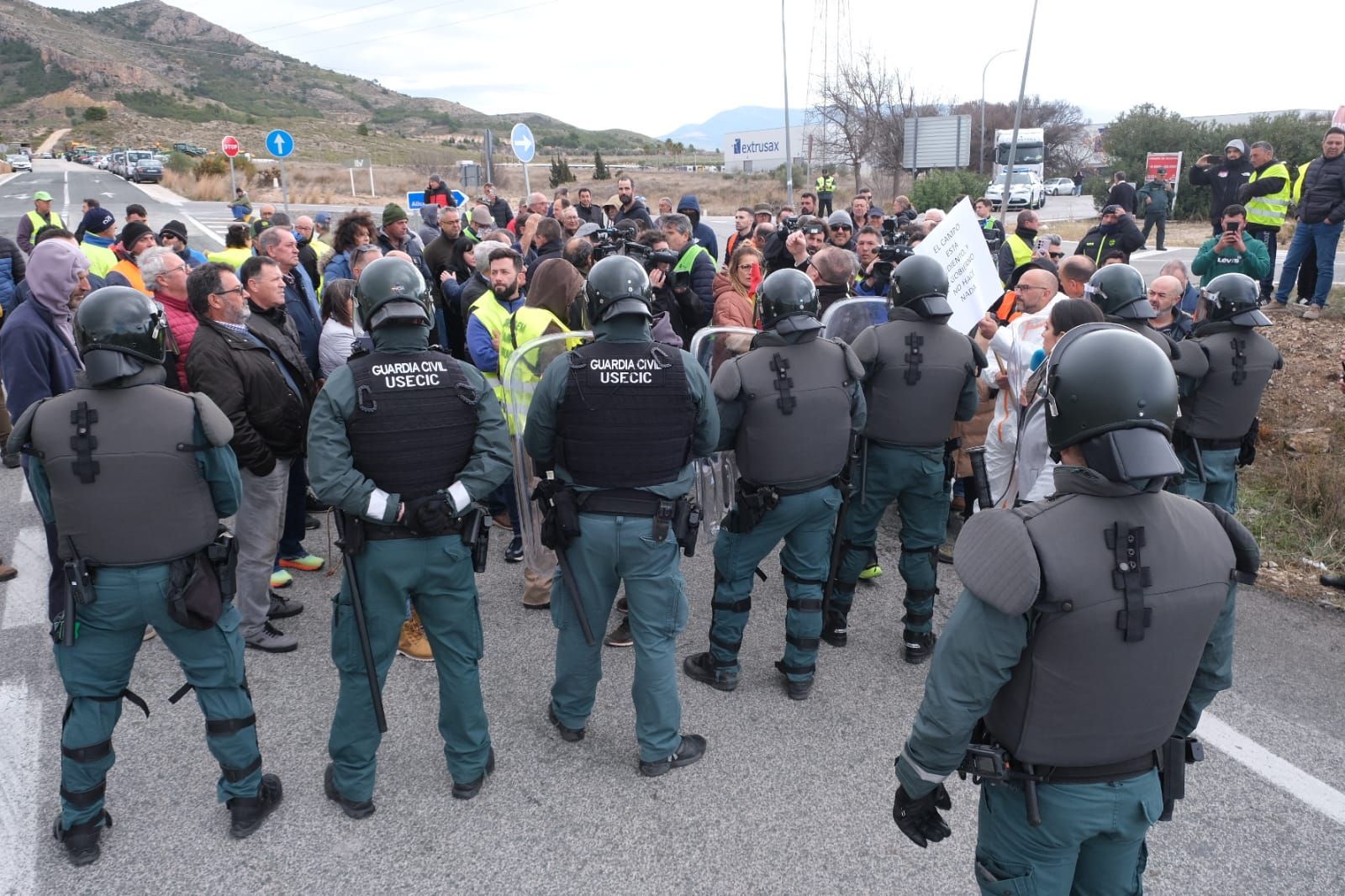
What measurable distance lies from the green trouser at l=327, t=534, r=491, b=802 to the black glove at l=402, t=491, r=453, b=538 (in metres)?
0.08

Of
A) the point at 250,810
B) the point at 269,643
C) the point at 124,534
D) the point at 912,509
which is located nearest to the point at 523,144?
the point at 269,643

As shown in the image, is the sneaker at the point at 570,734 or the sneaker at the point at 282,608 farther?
the sneaker at the point at 282,608

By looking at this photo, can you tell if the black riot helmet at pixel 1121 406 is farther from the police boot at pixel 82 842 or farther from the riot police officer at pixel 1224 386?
the police boot at pixel 82 842

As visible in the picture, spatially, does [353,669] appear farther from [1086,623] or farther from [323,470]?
[1086,623]

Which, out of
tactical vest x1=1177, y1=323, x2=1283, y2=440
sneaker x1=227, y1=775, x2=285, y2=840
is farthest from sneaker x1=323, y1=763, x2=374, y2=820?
tactical vest x1=1177, y1=323, x2=1283, y2=440

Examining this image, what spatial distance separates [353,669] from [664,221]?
537 cm

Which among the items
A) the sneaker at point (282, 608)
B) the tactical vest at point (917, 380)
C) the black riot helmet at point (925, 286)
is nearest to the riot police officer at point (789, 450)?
the tactical vest at point (917, 380)

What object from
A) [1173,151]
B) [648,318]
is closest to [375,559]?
[648,318]

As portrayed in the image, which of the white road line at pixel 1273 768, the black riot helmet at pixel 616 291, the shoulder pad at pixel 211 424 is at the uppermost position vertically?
the black riot helmet at pixel 616 291

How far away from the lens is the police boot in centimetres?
322

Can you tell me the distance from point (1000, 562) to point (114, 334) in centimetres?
303

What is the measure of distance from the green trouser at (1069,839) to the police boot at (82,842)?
3.20m

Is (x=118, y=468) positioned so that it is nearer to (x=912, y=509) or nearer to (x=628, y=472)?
(x=628, y=472)

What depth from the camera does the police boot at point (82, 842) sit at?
127 inches
